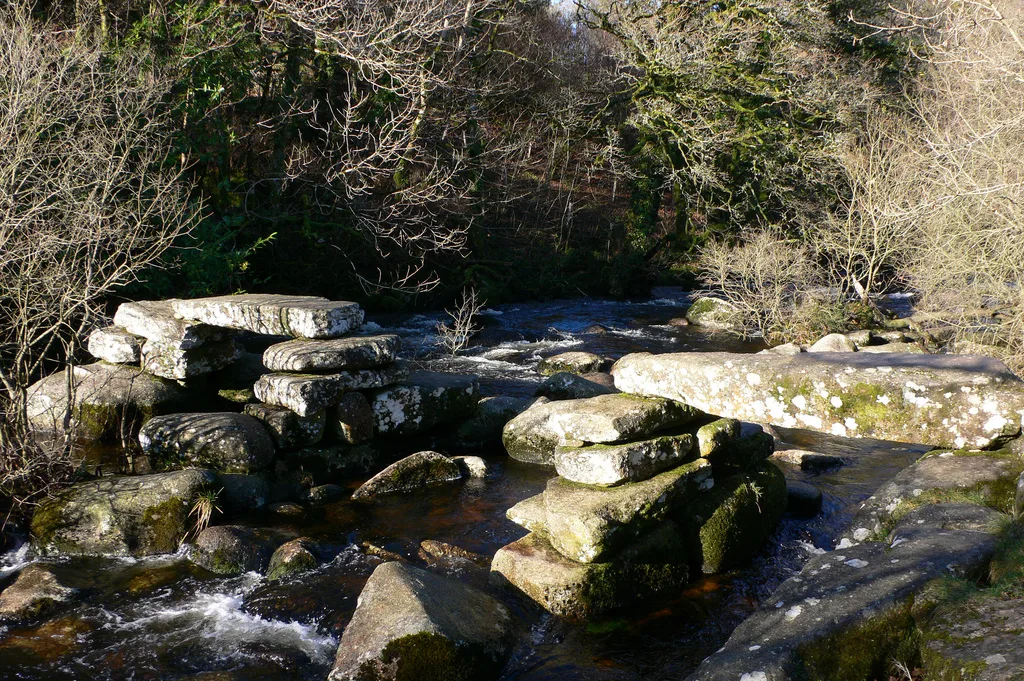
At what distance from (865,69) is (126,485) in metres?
21.4

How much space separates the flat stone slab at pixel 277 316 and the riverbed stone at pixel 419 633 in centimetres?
370

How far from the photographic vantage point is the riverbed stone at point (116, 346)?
867 cm

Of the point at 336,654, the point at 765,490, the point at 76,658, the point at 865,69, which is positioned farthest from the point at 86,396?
the point at 865,69

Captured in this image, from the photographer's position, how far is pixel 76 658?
16.6ft

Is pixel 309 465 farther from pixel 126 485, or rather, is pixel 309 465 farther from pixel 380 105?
pixel 380 105

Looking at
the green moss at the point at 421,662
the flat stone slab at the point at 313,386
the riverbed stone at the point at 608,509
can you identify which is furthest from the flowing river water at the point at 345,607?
the flat stone slab at the point at 313,386

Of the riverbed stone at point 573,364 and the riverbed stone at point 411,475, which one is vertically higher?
the riverbed stone at point 573,364

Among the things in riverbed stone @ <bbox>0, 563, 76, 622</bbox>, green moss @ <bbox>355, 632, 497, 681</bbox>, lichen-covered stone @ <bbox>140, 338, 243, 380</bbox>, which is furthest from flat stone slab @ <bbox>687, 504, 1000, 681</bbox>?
lichen-covered stone @ <bbox>140, 338, 243, 380</bbox>

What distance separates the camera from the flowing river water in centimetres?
500

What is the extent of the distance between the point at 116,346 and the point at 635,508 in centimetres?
608

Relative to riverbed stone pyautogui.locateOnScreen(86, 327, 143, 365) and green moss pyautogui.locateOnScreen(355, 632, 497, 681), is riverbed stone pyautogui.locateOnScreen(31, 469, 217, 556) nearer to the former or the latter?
riverbed stone pyautogui.locateOnScreen(86, 327, 143, 365)

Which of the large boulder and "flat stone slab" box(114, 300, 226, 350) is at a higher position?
"flat stone slab" box(114, 300, 226, 350)

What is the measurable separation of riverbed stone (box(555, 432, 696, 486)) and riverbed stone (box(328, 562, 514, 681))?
4.25 ft

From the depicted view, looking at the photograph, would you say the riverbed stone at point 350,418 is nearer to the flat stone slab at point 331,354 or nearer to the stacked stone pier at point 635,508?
the flat stone slab at point 331,354
